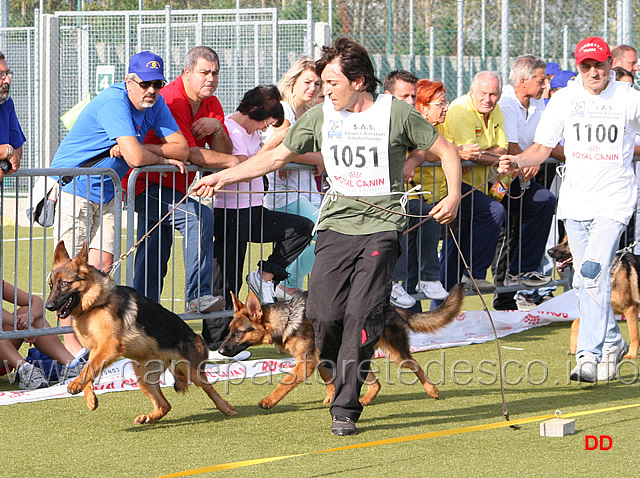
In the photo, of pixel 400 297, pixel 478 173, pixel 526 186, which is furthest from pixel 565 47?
pixel 400 297

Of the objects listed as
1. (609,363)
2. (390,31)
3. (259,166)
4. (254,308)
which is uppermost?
(390,31)

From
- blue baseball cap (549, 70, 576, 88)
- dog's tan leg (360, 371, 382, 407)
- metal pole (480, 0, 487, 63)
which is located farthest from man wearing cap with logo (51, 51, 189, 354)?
metal pole (480, 0, 487, 63)

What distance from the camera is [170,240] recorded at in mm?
7305

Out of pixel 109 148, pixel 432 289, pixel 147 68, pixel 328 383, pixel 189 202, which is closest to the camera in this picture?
pixel 328 383

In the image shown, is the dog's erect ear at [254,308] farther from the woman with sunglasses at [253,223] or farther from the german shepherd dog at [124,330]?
the woman with sunglasses at [253,223]

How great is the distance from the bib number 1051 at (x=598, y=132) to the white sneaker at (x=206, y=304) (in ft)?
9.05

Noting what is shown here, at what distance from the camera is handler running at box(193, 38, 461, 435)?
520 centimetres

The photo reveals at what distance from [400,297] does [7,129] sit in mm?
3230

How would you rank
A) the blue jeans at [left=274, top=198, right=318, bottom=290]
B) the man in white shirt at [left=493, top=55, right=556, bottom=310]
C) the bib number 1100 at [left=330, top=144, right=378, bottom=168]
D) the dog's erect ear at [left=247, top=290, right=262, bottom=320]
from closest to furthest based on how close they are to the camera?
the bib number 1100 at [left=330, top=144, right=378, bottom=168]
the dog's erect ear at [left=247, top=290, right=262, bottom=320]
the blue jeans at [left=274, top=198, right=318, bottom=290]
the man in white shirt at [left=493, top=55, right=556, bottom=310]

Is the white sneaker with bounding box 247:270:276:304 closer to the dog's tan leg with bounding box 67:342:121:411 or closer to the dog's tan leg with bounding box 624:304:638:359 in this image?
the dog's tan leg with bounding box 67:342:121:411

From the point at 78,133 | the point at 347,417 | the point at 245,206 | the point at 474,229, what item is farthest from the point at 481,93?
the point at 347,417

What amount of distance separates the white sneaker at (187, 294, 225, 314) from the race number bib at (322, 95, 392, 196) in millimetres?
2195

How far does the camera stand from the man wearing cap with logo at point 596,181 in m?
6.39

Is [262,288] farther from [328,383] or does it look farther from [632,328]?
[632,328]
